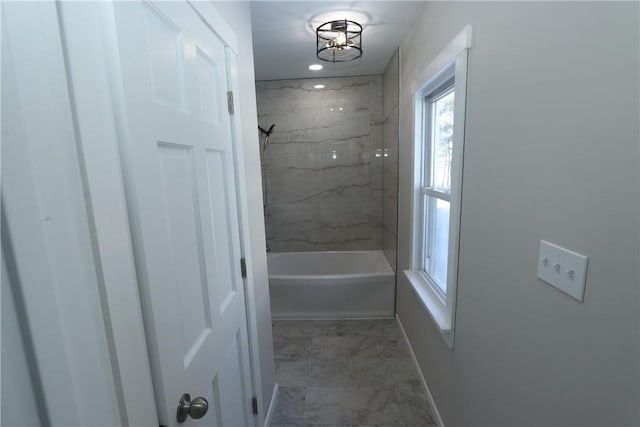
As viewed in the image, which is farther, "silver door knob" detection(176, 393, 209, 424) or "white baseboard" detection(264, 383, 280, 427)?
"white baseboard" detection(264, 383, 280, 427)

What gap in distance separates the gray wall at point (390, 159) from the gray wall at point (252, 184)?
1.65 metres

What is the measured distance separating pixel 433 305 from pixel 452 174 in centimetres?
87

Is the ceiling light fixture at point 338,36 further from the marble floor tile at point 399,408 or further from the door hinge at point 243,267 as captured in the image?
the marble floor tile at point 399,408

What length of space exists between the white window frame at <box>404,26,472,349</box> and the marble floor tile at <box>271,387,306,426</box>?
107cm

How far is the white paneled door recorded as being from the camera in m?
0.62

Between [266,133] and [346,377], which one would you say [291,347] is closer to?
[346,377]

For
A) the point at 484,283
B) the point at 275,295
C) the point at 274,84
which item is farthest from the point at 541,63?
the point at 274,84

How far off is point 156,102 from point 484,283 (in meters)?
1.31

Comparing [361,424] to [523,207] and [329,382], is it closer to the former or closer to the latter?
[329,382]

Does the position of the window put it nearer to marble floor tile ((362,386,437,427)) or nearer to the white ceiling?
the white ceiling

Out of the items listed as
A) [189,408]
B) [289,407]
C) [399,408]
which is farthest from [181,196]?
[399,408]

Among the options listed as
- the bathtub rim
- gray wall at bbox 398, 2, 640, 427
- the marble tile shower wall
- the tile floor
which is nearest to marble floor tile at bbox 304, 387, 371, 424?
the tile floor

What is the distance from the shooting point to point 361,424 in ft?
5.89

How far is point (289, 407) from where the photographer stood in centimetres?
193
